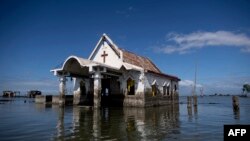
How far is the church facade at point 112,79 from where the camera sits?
2779cm

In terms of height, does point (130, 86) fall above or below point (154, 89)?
above

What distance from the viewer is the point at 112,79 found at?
1284 inches

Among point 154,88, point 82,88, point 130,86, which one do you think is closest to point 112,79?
point 130,86

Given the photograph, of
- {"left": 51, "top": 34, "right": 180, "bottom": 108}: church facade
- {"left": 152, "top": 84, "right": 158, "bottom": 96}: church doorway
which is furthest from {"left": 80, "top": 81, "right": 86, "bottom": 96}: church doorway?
{"left": 152, "top": 84, "right": 158, "bottom": 96}: church doorway

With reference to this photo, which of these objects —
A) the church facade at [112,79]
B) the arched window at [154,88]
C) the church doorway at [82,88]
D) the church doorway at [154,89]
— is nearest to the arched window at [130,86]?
the church facade at [112,79]

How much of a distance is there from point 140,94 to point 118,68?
4.34 m

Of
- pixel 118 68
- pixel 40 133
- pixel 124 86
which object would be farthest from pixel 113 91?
pixel 40 133

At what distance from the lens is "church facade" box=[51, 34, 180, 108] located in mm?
27794

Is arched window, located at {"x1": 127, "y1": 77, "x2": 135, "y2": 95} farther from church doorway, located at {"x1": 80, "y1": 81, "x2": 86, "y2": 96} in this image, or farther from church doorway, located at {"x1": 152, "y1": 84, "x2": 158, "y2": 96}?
church doorway, located at {"x1": 80, "y1": 81, "x2": 86, "y2": 96}

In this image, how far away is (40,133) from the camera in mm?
11508

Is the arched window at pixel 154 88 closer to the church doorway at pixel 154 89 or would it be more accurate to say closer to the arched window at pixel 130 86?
the church doorway at pixel 154 89

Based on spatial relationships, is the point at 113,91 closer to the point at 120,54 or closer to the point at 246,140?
the point at 120,54

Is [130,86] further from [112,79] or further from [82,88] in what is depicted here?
[82,88]

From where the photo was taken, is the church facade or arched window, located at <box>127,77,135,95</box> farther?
arched window, located at <box>127,77,135,95</box>
